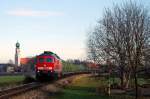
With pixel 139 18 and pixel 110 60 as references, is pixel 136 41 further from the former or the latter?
pixel 110 60

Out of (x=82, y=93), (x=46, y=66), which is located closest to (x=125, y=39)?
(x=82, y=93)

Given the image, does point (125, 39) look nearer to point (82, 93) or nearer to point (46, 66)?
point (82, 93)

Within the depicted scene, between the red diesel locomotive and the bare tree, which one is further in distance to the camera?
the red diesel locomotive

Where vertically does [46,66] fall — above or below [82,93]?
above

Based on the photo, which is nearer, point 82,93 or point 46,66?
point 82,93

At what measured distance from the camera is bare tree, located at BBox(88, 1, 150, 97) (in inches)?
1032

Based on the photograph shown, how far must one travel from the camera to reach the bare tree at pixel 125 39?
26.2 metres

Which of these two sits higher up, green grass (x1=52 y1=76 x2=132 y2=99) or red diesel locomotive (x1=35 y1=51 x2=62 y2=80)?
red diesel locomotive (x1=35 y1=51 x2=62 y2=80)

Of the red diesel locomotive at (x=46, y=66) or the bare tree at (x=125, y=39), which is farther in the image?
the red diesel locomotive at (x=46, y=66)

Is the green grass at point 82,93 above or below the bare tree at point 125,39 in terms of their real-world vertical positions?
below

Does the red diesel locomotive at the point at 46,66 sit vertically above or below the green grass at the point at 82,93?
above

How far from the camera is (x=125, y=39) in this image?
1174 inches

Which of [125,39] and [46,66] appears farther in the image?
[46,66]

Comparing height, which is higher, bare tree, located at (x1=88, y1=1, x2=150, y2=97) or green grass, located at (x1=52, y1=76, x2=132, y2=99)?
bare tree, located at (x1=88, y1=1, x2=150, y2=97)
